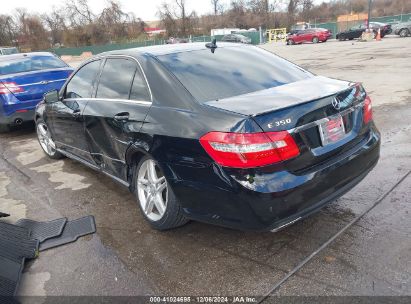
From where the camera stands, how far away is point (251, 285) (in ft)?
8.80

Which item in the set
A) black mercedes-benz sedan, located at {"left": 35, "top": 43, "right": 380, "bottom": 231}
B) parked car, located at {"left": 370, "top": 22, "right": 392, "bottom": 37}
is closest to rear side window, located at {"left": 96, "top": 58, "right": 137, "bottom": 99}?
black mercedes-benz sedan, located at {"left": 35, "top": 43, "right": 380, "bottom": 231}

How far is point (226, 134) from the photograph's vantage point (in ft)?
8.50

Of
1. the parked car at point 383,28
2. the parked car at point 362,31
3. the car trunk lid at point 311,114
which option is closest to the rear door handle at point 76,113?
the car trunk lid at point 311,114

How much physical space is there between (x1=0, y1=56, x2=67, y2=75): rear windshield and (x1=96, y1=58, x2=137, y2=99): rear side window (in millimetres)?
4554

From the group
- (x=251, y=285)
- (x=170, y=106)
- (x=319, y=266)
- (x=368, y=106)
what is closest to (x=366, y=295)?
(x=319, y=266)

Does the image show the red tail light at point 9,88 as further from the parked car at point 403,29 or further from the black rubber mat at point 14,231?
the parked car at point 403,29

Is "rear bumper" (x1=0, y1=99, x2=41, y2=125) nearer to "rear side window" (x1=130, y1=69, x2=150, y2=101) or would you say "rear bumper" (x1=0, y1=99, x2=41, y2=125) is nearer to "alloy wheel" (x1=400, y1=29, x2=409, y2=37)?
"rear side window" (x1=130, y1=69, x2=150, y2=101)

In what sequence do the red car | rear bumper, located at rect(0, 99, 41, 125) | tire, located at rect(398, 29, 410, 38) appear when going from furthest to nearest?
the red car, tire, located at rect(398, 29, 410, 38), rear bumper, located at rect(0, 99, 41, 125)

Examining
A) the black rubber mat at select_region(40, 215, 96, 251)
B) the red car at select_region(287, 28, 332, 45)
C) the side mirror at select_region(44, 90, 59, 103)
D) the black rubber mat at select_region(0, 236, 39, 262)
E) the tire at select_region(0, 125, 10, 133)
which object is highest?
the side mirror at select_region(44, 90, 59, 103)

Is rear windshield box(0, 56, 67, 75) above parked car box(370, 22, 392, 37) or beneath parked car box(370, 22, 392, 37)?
above

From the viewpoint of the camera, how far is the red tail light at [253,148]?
252 centimetres

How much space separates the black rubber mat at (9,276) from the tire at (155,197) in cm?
110

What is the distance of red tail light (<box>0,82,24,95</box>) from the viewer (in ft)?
23.9

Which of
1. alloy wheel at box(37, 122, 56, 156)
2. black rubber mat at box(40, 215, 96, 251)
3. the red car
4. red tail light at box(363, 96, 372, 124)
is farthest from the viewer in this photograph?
the red car
